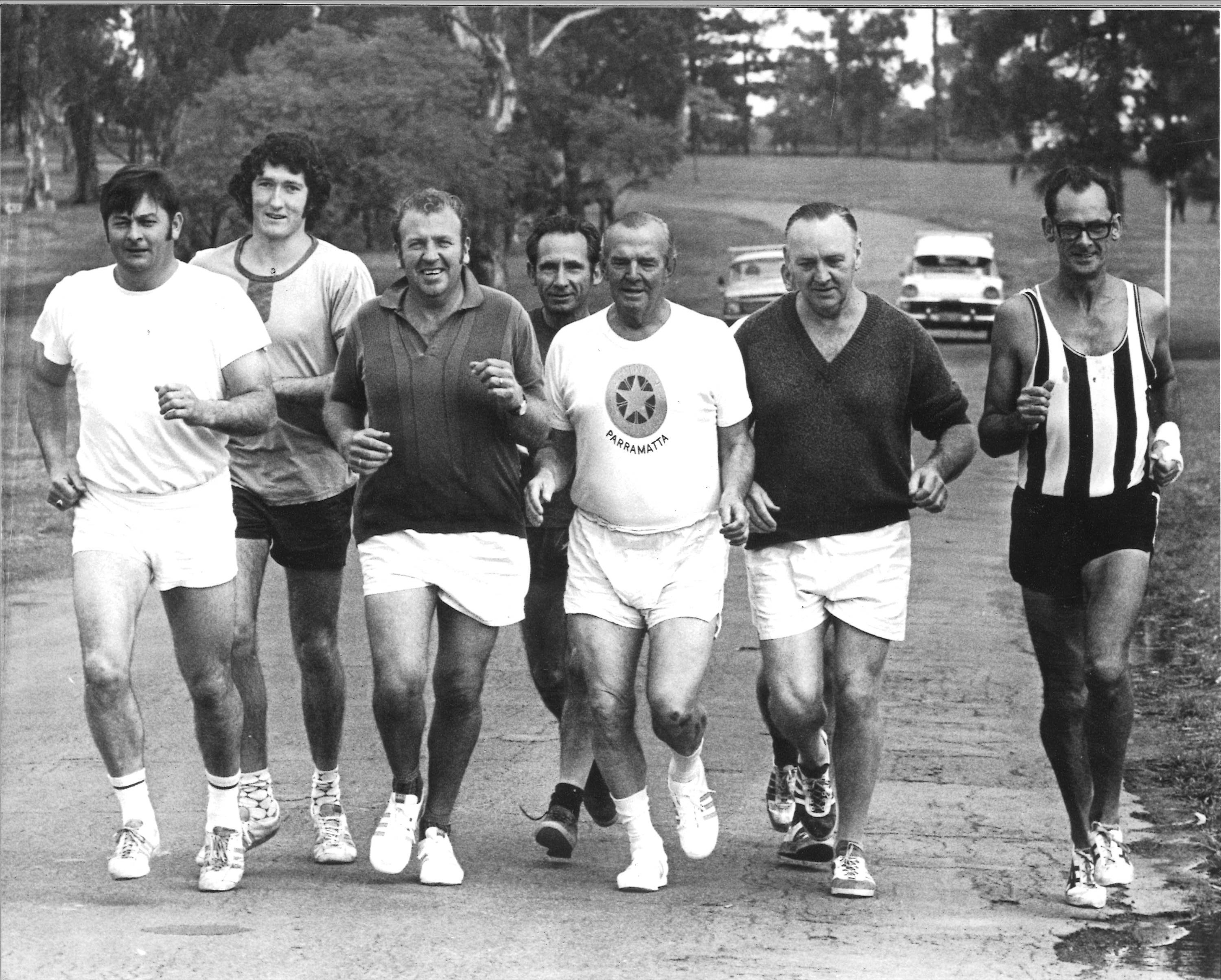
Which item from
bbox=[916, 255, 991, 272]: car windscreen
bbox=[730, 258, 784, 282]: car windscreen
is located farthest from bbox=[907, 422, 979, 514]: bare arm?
bbox=[916, 255, 991, 272]: car windscreen

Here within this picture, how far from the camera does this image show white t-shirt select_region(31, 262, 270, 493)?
18.0 ft

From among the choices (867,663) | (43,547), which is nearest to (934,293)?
(43,547)

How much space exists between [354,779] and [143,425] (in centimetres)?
212

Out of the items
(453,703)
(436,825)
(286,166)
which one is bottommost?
(436,825)

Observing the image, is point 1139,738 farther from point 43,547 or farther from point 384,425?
point 43,547

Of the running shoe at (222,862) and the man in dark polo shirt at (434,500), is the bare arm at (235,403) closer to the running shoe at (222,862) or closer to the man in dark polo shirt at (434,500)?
the man in dark polo shirt at (434,500)

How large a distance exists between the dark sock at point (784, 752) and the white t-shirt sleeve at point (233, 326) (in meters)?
2.09

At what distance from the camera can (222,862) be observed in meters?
5.61

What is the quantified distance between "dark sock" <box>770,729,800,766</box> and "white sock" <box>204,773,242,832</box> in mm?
1745

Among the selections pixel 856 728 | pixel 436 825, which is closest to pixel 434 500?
pixel 436 825

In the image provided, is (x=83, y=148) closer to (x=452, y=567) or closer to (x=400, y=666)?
(x=452, y=567)

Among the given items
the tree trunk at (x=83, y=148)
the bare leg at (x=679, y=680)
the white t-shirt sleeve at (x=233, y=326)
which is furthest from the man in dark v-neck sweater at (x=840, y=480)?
the tree trunk at (x=83, y=148)

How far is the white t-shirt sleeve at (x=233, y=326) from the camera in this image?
560 centimetres

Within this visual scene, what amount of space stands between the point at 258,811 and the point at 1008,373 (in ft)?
8.83
